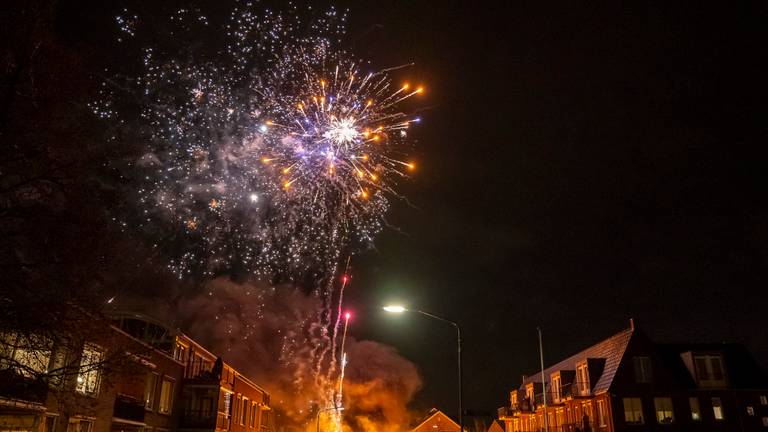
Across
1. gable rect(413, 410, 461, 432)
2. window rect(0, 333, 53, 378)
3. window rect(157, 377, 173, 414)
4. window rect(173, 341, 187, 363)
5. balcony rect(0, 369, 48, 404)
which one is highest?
window rect(173, 341, 187, 363)

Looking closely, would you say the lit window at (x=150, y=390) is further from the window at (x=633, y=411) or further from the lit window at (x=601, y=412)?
the window at (x=633, y=411)

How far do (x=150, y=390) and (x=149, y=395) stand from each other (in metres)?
0.28

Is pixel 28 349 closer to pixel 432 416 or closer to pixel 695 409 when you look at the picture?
pixel 695 409

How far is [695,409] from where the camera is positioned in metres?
42.7

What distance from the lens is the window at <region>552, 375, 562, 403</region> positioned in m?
50.6

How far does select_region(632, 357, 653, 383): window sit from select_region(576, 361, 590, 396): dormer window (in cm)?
386

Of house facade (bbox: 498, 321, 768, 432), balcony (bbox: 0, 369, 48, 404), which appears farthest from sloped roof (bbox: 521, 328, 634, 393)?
balcony (bbox: 0, 369, 48, 404)

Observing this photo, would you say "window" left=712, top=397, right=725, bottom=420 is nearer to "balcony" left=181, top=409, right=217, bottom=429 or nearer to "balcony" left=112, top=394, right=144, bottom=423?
"balcony" left=181, top=409, right=217, bottom=429

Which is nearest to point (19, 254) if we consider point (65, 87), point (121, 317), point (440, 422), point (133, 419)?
point (65, 87)

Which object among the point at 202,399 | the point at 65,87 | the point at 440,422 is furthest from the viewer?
the point at 440,422

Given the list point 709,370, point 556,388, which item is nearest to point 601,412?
point 556,388

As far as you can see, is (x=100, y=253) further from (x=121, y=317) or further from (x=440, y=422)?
(x=440, y=422)

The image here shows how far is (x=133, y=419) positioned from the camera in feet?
94.8

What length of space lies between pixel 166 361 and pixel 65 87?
83.2ft
